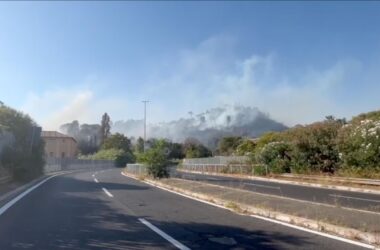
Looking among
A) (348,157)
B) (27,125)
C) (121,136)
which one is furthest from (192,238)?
(121,136)

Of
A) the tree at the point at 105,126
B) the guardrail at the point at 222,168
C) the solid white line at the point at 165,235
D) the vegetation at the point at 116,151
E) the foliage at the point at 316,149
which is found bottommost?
the solid white line at the point at 165,235

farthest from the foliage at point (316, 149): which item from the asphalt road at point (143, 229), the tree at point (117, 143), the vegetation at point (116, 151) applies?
the tree at point (117, 143)

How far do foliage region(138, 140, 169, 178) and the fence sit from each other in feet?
64.7

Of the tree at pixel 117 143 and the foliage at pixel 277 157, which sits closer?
the foliage at pixel 277 157

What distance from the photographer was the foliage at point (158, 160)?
34.4 meters

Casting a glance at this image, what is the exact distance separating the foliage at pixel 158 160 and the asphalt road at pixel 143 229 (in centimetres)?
1798

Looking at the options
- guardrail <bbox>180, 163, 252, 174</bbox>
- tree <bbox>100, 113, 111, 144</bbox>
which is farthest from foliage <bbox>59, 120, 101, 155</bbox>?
guardrail <bbox>180, 163, 252, 174</bbox>

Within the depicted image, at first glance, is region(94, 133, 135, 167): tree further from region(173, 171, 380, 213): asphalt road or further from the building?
region(173, 171, 380, 213): asphalt road

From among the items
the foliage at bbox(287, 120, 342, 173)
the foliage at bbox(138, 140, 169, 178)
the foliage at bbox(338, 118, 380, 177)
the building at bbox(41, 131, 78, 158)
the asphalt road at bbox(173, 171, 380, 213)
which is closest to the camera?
the asphalt road at bbox(173, 171, 380, 213)

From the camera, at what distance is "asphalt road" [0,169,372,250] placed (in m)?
9.27

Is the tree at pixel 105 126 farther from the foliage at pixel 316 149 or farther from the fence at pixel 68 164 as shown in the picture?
the foliage at pixel 316 149

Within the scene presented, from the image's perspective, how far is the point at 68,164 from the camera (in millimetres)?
71812

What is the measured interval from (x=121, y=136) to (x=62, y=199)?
118 m

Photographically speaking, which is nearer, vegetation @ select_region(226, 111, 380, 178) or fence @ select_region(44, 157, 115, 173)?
vegetation @ select_region(226, 111, 380, 178)
